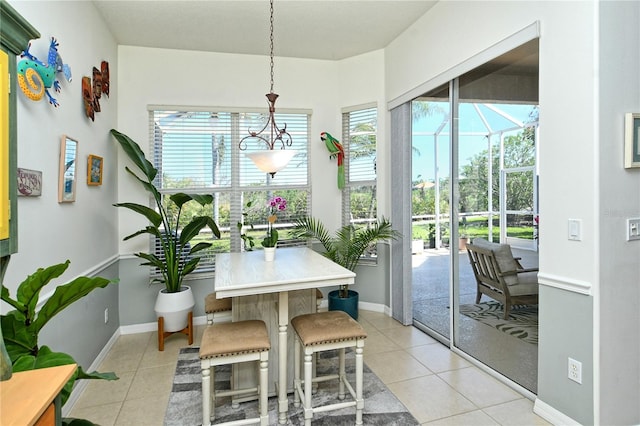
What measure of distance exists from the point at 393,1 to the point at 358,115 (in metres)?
1.43

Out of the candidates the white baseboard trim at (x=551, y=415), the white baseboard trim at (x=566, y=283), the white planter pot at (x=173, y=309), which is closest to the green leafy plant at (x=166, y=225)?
the white planter pot at (x=173, y=309)

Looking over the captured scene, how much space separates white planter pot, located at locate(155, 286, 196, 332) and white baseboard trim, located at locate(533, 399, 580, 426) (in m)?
2.95

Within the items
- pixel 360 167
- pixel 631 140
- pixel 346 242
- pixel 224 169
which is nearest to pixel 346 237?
pixel 346 242

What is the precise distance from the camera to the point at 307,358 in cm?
210

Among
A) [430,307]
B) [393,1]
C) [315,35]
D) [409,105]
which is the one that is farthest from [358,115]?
[430,307]

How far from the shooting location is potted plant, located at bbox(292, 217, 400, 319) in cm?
389

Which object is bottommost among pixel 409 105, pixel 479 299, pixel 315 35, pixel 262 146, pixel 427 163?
pixel 479 299

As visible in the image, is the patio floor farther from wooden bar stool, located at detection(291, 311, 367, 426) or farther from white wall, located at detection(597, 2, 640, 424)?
wooden bar stool, located at detection(291, 311, 367, 426)

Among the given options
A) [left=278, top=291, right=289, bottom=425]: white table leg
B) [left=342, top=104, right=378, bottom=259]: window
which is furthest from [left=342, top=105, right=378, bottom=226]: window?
[left=278, top=291, right=289, bottom=425]: white table leg

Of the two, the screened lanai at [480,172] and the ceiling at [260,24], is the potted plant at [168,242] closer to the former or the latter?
the ceiling at [260,24]

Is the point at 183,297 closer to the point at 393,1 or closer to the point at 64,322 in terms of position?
the point at 64,322

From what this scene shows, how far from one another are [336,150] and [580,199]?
2.73m

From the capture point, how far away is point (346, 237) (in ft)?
13.3

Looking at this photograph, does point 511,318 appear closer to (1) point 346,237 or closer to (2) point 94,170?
(1) point 346,237
